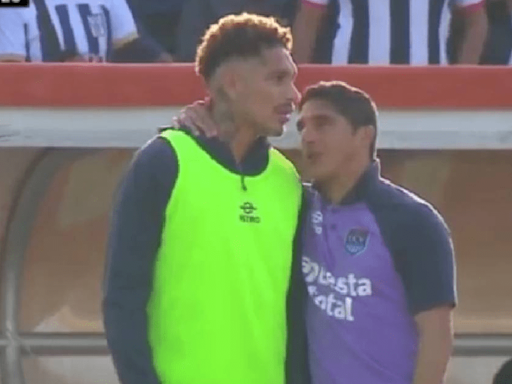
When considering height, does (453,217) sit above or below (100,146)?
below

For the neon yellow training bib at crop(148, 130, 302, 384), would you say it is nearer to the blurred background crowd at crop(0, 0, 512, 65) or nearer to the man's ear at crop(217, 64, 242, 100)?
the man's ear at crop(217, 64, 242, 100)

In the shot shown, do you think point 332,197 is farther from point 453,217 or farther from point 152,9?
point 152,9

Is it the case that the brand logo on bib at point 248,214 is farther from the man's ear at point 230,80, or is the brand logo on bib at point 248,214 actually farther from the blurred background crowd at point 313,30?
the blurred background crowd at point 313,30

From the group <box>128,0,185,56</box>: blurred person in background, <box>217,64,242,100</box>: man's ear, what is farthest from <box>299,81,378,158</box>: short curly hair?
<box>128,0,185,56</box>: blurred person in background

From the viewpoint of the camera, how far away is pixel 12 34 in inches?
199

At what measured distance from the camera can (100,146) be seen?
3586 millimetres

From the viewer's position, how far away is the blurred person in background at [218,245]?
2.68 metres

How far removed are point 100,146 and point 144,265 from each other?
954 millimetres

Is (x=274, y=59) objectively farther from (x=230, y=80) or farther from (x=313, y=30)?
(x=313, y=30)

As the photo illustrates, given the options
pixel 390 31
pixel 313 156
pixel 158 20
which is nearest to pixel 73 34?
pixel 158 20

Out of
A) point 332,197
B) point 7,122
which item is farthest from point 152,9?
point 332,197

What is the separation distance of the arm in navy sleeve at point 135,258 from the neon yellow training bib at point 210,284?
1.4 inches

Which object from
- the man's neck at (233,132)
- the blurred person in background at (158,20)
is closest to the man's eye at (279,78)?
the man's neck at (233,132)

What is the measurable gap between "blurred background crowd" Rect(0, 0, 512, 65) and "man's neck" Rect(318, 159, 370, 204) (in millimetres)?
2026
